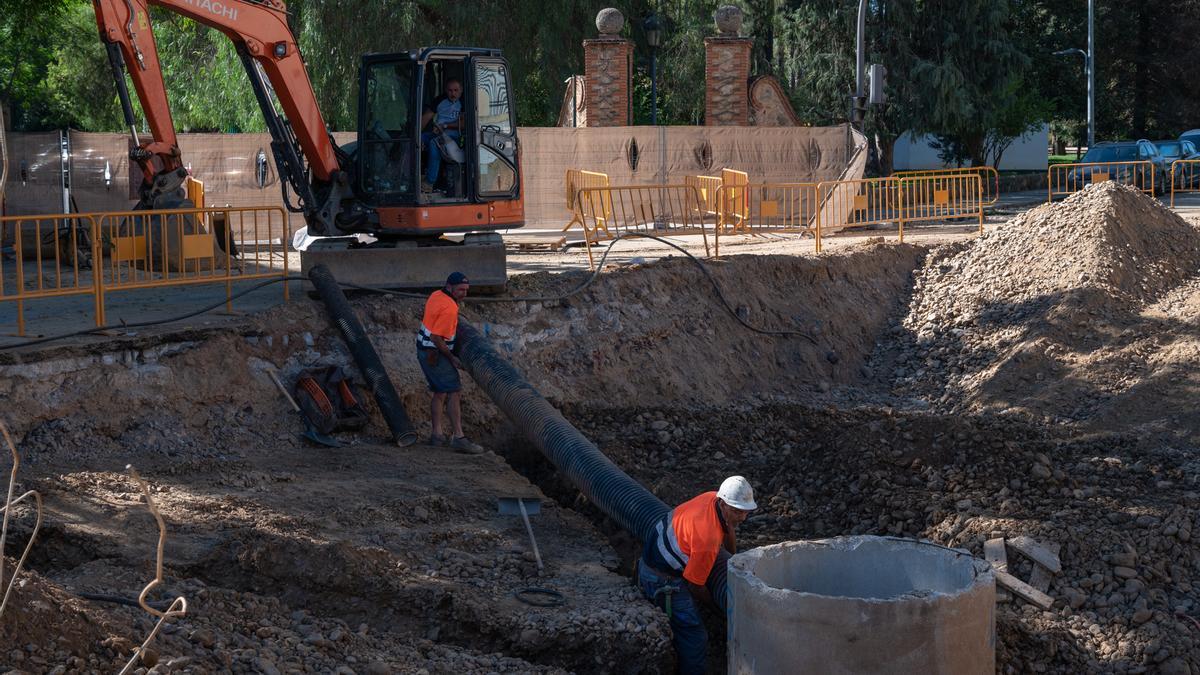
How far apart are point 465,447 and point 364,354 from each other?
140 cm

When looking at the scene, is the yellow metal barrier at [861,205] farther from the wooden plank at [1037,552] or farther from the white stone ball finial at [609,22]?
Answer: the wooden plank at [1037,552]

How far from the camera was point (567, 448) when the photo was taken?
34.0 ft

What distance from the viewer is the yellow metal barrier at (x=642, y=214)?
17.1 m

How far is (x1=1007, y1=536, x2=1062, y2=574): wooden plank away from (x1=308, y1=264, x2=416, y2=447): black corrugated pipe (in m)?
5.40

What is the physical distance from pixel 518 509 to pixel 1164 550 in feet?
15.5

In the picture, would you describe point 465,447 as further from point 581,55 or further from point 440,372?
point 581,55

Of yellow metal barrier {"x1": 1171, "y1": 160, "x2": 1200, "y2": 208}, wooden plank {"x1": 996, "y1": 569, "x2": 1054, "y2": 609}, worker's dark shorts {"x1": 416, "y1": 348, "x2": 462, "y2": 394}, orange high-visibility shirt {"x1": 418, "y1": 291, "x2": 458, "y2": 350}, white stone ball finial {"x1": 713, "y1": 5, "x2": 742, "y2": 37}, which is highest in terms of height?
white stone ball finial {"x1": 713, "y1": 5, "x2": 742, "y2": 37}

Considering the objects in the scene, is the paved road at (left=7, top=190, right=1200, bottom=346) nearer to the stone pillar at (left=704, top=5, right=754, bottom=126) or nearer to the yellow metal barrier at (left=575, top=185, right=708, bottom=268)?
the yellow metal barrier at (left=575, top=185, right=708, bottom=268)

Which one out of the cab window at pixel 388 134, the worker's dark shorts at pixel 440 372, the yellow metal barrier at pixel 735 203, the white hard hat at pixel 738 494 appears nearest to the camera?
the white hard hat at pixel 738 494

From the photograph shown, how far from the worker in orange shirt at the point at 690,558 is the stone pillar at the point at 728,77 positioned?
1658 centimetres

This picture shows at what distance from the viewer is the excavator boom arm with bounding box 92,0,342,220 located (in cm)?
1264

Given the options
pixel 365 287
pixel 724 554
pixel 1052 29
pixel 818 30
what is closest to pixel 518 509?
pixel 724 554

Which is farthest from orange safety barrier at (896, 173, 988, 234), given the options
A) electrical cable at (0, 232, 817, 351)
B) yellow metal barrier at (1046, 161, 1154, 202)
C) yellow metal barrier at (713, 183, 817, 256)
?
electrical cable at (0, 232, 817, 351)

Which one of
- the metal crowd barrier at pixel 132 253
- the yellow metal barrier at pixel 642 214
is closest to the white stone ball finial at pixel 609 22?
the yellow metal barrier at pixel 642 214
